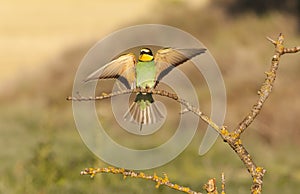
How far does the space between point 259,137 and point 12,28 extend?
3565 cm

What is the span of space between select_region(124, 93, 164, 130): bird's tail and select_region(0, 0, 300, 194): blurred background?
4170 mm

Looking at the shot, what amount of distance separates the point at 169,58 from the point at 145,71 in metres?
0.20

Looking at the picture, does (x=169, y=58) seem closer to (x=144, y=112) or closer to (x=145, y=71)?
(x=145, y=71)

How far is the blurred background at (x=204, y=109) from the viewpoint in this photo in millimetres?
12523

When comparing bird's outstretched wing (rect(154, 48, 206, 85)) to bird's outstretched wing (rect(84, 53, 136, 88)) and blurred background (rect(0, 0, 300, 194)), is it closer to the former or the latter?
bird's outstretched wing (rect(84, 53, 136, 88))

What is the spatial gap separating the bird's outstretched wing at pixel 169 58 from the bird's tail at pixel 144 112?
17cm

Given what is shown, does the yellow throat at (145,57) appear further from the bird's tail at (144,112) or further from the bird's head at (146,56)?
the bird's tail at (144,112)

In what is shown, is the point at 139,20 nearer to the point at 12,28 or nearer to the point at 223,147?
the point at 223,147

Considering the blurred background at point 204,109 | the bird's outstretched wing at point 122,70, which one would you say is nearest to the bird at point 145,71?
the bird's outstretched wing at point 122,70

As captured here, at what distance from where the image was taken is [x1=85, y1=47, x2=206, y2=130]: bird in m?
5.90

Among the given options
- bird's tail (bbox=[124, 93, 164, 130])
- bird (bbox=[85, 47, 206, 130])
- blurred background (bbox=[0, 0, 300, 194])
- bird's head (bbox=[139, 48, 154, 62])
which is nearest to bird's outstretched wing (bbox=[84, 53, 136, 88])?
bird (bbox=[85, 47, 206, 130])

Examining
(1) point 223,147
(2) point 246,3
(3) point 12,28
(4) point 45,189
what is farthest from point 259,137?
(3) point 12,28

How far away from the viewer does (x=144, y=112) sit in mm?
6172

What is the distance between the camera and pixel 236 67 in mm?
26406
